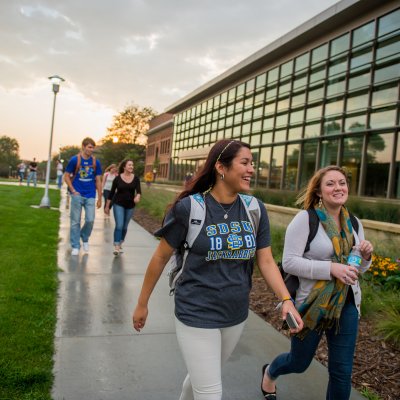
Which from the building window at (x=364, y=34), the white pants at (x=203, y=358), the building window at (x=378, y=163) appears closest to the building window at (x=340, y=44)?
the building window at (x=364, y=34)

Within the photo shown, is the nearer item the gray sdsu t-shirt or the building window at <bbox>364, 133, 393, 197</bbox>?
the gray sdsu t-shirt

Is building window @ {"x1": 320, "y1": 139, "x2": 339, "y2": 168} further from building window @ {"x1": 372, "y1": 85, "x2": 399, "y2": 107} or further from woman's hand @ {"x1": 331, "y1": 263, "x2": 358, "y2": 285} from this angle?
woman's hand @ {"x1": 331, "y1": 263, "x2": 358, "y2": 285}

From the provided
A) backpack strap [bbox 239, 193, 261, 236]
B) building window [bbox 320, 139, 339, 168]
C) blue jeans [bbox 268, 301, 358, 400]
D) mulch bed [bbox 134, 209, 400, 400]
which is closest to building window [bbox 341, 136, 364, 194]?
building window [bbox 320, 139, 339, 168]

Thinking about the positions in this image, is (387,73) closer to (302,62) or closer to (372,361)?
(302,62)

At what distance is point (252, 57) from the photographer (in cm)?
2827

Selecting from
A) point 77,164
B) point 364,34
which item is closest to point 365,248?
point 77,164

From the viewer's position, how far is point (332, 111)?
20875 millimetres

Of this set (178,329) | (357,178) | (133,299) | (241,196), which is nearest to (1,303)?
(133,299)

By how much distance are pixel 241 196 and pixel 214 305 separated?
0.67m

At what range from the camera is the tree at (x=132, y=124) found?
78938 mm

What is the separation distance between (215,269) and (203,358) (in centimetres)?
47

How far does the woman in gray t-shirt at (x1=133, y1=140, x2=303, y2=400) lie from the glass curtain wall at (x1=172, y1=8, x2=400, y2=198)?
1642 cm

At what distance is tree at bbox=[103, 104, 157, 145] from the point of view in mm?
78938

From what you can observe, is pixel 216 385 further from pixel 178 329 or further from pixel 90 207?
pixel 90 207
